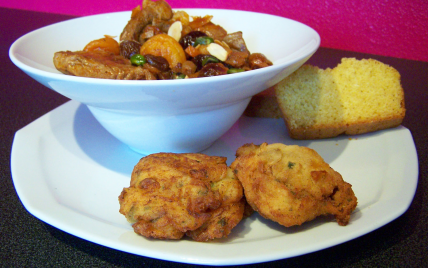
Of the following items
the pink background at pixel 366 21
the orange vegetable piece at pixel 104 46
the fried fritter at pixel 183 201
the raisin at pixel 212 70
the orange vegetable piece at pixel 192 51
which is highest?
the raisin at pixel 212 70

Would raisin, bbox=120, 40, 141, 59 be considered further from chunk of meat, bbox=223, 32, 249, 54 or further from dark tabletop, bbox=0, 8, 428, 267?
dark tabletop, bbox=0, 8, 428, 267

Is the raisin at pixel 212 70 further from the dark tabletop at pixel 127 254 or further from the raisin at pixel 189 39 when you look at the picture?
the dark tabletop at pixel 127 254

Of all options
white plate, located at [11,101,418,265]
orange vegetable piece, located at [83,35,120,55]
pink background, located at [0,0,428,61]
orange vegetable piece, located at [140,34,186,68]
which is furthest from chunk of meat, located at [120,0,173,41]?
pink background, located at [0,0,428,61]

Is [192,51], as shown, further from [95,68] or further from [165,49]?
[95,68]

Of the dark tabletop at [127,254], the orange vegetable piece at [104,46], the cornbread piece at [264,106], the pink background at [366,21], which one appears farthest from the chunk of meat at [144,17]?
the pink background at [366,21]

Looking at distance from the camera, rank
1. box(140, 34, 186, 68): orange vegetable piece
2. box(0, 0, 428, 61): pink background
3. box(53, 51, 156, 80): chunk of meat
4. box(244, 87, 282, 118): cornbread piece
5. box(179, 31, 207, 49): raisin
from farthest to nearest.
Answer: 1. box(0, 0, 428, 61): pink background
2. box(244, 87, 282, 118): cornbread piece
3. box(179, 31, 207, 49): raisin
4. box(140, 34, 186, 68): orange vegetable piece
5. box(53, 51, 156, 80): chunk of meat

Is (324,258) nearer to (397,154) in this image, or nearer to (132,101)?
(397,154)
